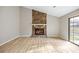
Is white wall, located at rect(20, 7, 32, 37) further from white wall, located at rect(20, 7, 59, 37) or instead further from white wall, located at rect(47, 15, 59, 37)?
white wall, located at rect(47, 15, 59, 37)

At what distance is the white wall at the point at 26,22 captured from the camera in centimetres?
1377

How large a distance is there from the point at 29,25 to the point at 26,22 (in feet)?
1.50

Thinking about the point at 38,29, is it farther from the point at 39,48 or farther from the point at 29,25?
the point at 39,48

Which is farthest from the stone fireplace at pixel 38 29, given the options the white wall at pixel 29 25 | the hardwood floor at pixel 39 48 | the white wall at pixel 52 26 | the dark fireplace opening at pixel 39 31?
the hardwood floor at pixel 39 48

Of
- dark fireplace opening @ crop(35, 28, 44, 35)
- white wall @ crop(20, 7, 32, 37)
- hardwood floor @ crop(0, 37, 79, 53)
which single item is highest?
white wall @ crop(20, 7, 32, 37)

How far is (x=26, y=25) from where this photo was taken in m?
13.8

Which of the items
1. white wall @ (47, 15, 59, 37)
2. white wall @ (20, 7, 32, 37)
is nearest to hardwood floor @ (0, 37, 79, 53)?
white wall @ (20, 7, 32, 37)

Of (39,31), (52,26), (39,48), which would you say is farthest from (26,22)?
(39,48)

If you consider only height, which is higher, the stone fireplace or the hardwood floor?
the stone fireplace

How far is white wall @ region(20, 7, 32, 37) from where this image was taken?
45.2ft

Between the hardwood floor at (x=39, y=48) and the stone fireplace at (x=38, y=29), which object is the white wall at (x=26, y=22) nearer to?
the stone fireplace at (x=38, y=29)
